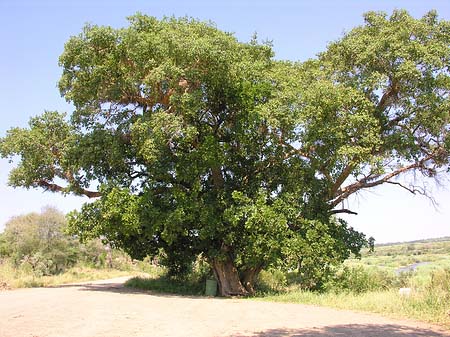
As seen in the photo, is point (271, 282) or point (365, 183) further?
point (271, 282)

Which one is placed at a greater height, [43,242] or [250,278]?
[43,242]

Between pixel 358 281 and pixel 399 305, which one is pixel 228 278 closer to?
pixel 358 281

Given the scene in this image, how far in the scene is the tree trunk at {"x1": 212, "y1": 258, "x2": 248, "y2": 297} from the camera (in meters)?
19.9

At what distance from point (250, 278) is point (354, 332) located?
11.4 metres

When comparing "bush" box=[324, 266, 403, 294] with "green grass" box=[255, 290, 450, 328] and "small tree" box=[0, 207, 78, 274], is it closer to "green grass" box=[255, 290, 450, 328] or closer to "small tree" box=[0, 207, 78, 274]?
"green grass" box=[255, 290, 450, 328]

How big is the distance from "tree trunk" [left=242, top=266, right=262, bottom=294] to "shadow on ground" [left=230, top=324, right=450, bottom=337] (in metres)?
10.5

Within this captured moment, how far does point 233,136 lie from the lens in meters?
19.4

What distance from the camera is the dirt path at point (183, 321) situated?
9096 mm

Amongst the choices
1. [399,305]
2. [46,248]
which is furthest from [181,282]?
[46,248]

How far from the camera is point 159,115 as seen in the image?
17.0 m

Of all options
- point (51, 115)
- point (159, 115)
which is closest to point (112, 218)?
point (159, 115)

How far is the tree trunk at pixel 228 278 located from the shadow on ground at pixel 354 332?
33.7 ft

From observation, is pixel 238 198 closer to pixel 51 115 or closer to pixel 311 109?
pixel 311 109

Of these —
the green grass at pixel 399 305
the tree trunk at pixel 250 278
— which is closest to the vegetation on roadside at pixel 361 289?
the green grass at pixel 399 305
